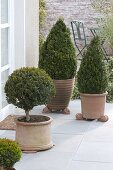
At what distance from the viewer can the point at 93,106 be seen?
611 centimetres

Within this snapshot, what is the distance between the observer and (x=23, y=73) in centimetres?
483

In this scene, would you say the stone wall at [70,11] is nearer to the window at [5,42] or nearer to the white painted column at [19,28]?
the white painted column at [19,28]

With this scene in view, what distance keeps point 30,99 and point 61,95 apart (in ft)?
5.91

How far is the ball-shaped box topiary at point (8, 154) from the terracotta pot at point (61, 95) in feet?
10.1

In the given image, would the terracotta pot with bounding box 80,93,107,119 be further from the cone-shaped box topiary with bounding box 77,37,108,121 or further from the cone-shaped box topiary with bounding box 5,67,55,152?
the cone-shaped box topiary with bounding box 5,67,55,152

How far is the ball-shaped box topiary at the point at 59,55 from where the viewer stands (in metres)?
6.44

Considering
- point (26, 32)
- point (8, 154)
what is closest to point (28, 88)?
point (8, 154)

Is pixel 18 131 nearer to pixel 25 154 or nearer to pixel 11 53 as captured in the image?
pixel 25 154

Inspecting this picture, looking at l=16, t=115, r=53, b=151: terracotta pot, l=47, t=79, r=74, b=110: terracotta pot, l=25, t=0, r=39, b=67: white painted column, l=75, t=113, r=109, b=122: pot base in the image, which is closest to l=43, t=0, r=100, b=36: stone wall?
l=25, t=0, r=39, b=67: white painted column

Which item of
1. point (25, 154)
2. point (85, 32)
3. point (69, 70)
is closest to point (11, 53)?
point (69, 70)

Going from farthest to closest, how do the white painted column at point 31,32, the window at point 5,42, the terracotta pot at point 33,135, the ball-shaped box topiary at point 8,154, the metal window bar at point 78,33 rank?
the metal window bar at point 78,33
the white painted column at point 31,32
the window at point 5,42
the terracotta pot at point 33,135
the ball-shaped box topiary at point 8,154

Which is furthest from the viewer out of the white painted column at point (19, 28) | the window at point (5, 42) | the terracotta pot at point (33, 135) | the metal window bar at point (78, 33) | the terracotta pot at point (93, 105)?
the metal window bar at point (78, 33)

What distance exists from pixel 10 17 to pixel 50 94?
1.79 meters

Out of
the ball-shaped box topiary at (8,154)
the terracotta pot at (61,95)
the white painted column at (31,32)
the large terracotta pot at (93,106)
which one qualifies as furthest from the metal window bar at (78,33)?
the ball-shaped box topiary at (8,154)
